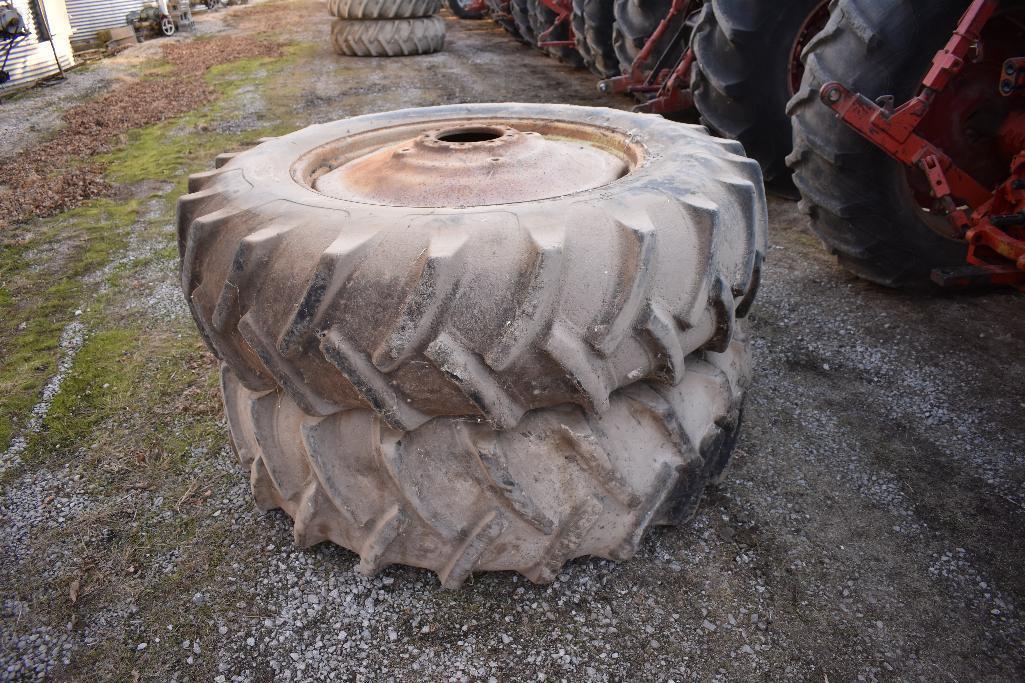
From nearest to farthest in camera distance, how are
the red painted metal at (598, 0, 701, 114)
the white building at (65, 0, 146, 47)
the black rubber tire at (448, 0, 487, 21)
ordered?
the red painted metal at (598, 0, 701, 114) < the white building at (65, 0, 146, 47) < the black rubber tire at (448, 0, 487, 21)

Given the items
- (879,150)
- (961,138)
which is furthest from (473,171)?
(961,138)

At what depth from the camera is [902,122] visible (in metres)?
1.95

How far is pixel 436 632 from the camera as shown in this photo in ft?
4.39

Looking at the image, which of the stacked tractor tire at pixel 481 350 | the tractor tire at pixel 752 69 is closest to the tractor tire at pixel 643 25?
the tractor tire at pixel 752 69

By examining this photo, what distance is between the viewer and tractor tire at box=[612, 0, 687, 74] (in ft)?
13.9

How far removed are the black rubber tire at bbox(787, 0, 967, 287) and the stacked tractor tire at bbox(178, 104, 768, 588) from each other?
2.51 feet

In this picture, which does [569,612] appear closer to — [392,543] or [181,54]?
[392,543]

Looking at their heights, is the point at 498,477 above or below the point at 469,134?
below

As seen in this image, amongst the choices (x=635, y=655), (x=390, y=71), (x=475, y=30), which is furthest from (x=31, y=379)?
(x=475, y=30)

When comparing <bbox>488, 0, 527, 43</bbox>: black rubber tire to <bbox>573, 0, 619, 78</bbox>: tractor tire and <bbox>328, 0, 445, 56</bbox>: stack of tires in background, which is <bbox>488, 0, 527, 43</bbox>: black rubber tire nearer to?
<bbox>328, 0, 445, 56</bbox>: stack of tires in background

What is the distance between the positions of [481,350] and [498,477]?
0.85 ft

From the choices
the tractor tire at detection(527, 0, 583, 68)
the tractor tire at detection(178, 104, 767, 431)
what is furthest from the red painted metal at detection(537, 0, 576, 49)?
the tractor tire at detection(178, 104, 767, 431)

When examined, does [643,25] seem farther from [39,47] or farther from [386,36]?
[39,47]

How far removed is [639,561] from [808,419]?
0.78 meters
